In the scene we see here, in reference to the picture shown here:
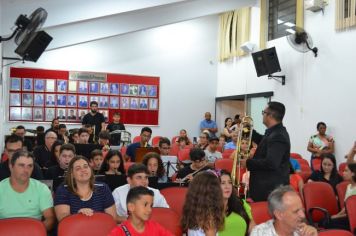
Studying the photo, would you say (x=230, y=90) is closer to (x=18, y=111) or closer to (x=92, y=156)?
(x=18, y=111)

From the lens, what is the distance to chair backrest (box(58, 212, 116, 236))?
3242 millimetres

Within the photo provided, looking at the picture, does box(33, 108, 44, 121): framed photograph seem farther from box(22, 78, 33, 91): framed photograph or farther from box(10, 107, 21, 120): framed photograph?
box(22, 78, 33, 91): framed photograph

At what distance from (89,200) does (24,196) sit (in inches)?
21.8

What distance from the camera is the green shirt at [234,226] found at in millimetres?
3426

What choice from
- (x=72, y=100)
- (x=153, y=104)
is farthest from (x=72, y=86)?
(x=153, y=104)

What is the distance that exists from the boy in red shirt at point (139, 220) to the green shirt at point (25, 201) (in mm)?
1060

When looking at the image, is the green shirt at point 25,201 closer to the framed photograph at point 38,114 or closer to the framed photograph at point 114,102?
the framed photograph at point 38,114

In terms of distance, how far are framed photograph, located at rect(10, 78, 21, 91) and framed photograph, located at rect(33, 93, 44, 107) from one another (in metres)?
0.53

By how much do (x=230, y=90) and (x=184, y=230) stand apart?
10.4m

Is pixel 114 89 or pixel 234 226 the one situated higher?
pixel 114 89

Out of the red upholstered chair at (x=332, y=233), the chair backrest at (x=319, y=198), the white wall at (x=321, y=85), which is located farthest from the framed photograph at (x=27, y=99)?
the red upholstered chair at (x=332, y=233)

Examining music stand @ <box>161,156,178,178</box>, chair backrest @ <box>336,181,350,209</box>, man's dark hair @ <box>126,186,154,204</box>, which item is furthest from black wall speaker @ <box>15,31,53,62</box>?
chair backrest @ <box>336,181,350,209</box>

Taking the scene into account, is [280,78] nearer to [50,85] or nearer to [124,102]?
[124,102]

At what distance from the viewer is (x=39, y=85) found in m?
12.9
